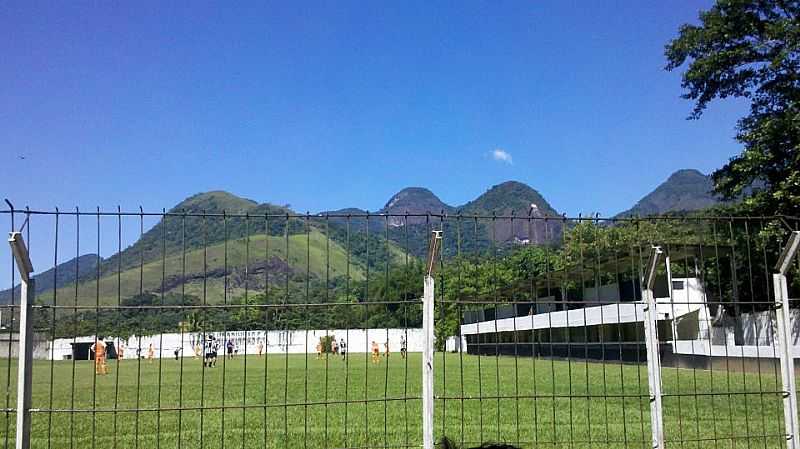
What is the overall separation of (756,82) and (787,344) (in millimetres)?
20238

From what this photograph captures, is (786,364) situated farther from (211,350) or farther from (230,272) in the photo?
(230,272)

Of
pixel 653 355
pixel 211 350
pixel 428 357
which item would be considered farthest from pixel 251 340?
pixel 653 355

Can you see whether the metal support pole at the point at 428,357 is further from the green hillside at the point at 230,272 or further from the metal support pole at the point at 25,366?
the metal support pole at the point at 25,366

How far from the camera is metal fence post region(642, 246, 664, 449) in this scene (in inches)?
253

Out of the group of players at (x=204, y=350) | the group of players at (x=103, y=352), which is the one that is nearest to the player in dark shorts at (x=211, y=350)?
the group of players at (x=204, y=350)

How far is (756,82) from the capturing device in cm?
2425

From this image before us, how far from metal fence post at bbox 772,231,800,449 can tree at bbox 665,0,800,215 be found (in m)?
15.5

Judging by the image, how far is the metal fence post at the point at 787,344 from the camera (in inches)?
265

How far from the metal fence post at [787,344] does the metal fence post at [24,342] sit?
672cm

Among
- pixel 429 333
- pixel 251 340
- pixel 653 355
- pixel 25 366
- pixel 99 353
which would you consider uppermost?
pixel 429 333

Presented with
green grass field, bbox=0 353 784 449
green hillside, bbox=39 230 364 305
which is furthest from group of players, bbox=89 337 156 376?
green hillside, bbox=39 230 364 305

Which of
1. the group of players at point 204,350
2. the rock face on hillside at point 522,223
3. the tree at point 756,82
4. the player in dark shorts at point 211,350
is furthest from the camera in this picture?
the tree at point 756,82

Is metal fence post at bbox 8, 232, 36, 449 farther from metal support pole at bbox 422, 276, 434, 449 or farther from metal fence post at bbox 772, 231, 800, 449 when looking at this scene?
metal fence post at bbox 772, 231, 800, 449

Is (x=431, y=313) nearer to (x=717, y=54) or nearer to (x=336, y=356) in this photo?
(x=717, y=54)
